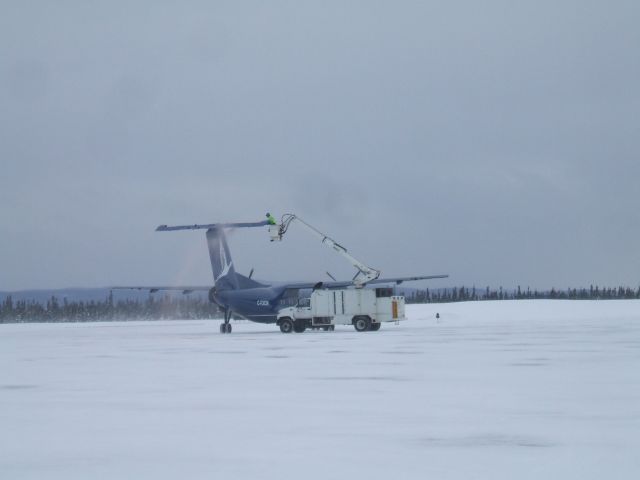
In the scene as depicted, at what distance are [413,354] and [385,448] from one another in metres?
14.8

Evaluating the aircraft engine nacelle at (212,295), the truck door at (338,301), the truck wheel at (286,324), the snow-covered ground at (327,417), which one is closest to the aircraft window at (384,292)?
the truck door at (338,301)

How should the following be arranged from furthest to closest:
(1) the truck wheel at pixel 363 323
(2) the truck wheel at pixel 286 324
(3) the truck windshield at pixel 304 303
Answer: (2) the truck wheel at pixel 286 324 → (3) the truck windshield at pixel 304 303 → (1) the truck wheel at pixel 363 323

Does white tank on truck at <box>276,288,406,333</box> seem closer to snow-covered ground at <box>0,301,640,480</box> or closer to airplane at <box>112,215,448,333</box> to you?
airplane at <box>112,215,448,333</box>

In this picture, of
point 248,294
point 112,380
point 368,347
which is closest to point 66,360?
point 112,380

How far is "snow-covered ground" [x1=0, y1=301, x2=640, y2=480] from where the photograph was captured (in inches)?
339

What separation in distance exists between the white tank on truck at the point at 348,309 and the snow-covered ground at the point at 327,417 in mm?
21683

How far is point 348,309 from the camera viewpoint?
45.0 m

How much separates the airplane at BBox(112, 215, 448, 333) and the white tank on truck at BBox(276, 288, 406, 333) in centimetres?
87

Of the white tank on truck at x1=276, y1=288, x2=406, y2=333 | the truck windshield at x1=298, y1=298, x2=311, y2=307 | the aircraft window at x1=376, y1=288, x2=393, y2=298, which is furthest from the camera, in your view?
the truck windshield at x1=298, y1=298, x2=311, y2=307

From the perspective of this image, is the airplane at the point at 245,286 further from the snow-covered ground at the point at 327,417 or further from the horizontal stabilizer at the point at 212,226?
the snow-covered ground at the point at 327,417

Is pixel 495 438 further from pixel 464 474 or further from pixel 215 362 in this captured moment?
pixel 215 362

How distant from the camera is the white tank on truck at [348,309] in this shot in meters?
44.7

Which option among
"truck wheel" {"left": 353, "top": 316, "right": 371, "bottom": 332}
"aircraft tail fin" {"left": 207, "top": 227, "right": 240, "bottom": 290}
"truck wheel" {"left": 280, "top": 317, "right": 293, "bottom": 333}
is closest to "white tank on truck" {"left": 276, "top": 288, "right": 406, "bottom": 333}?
"truck wheel" {"left": 353, "top": 316, "right": 371, "bottom": 332}

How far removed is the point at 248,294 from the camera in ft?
154
